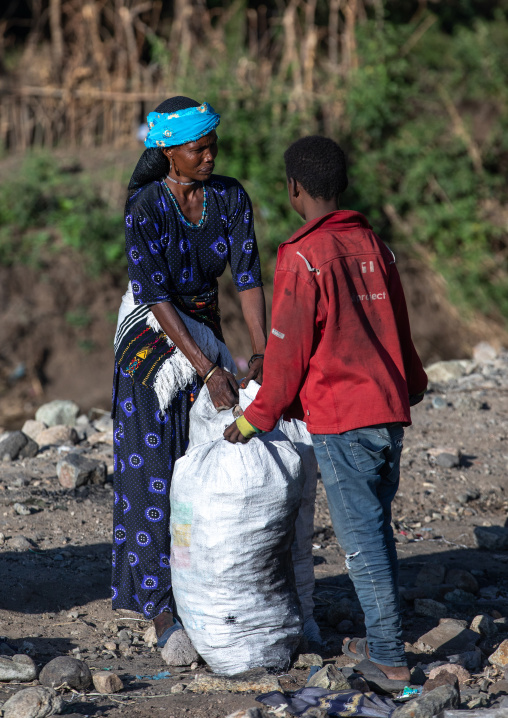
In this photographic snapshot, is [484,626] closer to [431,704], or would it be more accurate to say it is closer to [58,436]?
[431,704]

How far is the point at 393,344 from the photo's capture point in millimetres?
2375

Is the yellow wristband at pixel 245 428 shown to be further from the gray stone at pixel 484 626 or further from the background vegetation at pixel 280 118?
the background vegetation at pixel 280 118

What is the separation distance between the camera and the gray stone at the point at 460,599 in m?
3.32

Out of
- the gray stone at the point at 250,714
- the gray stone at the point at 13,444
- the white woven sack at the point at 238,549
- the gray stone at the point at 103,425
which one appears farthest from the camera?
the gray stone at the point at 103,425

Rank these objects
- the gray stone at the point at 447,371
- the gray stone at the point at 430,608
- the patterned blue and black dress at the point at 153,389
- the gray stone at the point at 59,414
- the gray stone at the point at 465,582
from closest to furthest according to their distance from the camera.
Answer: the patterned blue and black dress at the point at 153,389 < the gray stone at the point at 430,608 < the gray stone at the point at 465,582 < the gray stone at the point at 59,414 < the gray stone at the point at 447,371

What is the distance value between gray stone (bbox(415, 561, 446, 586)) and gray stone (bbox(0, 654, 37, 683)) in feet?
5.60

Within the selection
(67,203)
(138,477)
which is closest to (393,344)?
(138,477)

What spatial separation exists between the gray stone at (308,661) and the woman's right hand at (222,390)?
84 centimetres

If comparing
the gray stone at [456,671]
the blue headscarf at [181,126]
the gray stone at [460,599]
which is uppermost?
the blue headscarf at [181,126]

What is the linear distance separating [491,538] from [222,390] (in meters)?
1.96

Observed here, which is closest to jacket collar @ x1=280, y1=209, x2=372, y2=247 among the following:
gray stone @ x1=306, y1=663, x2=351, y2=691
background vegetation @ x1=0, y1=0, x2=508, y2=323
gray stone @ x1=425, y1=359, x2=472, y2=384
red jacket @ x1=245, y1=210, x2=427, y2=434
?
red jacket @ x1=245, y1=210, x2=427, y2=434

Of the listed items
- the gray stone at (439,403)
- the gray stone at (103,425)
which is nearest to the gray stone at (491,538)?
the gray stone at (439,403)

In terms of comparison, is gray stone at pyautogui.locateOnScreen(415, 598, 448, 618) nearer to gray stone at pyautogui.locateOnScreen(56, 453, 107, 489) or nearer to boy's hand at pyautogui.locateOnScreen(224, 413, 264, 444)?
boy's hand at pyautogui.locateOnScreen(224, 413, 264, 444)

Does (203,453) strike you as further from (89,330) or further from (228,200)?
(89,330)
